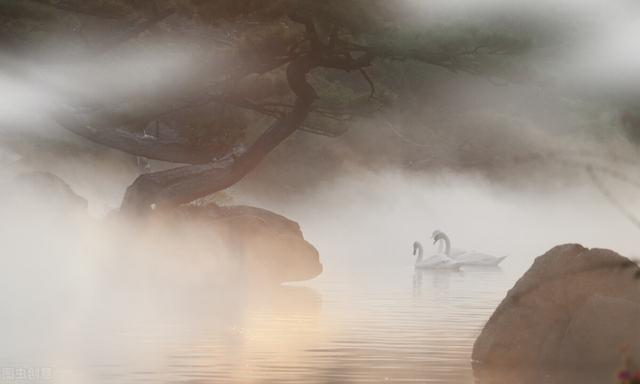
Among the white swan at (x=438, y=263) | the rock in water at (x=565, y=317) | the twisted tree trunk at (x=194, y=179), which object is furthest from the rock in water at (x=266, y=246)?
the rock in water at (x=565, y=317)

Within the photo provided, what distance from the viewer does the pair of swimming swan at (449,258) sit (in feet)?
137

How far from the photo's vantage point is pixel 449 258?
42094 millimetres

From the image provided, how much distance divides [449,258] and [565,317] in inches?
1059

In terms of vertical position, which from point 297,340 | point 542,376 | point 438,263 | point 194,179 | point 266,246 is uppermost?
point 194,179

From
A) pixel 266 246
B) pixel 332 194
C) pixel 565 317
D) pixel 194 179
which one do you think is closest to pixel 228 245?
pixel 266 246

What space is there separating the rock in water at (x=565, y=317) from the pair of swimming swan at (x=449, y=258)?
2585 centimetres

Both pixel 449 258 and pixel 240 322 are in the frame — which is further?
pixel 449 258

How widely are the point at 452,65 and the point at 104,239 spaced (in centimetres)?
940

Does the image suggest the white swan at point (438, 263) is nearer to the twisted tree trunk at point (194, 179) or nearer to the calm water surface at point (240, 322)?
the calm water surface at point (240, 322)

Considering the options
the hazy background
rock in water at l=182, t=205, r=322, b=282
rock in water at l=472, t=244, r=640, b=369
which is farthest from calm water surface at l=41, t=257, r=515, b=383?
rock in water at l=182, t=205, r=322, b=282

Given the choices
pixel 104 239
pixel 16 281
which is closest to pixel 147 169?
pixel 104 239

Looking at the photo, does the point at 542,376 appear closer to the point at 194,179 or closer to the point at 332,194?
the point at 194,179

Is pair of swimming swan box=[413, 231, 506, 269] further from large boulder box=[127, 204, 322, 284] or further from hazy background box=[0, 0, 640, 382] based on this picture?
large boulder box=[127, 204, 322, 284]

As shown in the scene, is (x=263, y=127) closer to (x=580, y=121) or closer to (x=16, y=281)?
(x=580, y=121)
